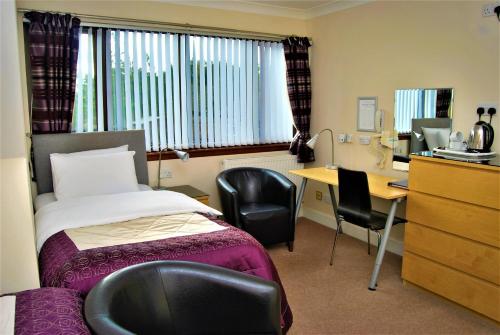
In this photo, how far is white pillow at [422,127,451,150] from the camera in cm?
332

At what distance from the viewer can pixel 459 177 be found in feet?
9.00

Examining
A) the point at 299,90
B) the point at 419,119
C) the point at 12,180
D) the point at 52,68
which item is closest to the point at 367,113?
the point at 419,119

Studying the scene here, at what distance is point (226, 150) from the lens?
4461 millimetres

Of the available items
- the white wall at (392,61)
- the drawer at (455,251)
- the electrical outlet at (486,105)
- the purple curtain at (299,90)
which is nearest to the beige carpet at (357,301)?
the drawer at (455,251)

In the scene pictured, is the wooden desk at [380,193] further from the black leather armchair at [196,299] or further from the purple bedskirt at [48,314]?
the purple bedskirt at [48,314]

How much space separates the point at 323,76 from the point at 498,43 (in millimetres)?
1962

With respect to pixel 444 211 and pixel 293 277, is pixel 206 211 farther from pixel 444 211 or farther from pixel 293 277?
pixel 444 211

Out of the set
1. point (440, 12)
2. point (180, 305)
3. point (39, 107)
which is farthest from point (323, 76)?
point (180, 305)

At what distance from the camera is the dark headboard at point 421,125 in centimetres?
334

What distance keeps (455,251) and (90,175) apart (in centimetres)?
277

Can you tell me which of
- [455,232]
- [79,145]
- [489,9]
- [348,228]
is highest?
[489,9]

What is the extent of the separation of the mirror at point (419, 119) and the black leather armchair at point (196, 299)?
7.57 feet

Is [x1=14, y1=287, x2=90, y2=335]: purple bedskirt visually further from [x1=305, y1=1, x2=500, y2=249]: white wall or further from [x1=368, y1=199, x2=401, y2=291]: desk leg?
[x1=305, y1=1, x2=500, y2=249]: white wall

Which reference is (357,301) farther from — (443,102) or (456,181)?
(443,102)
